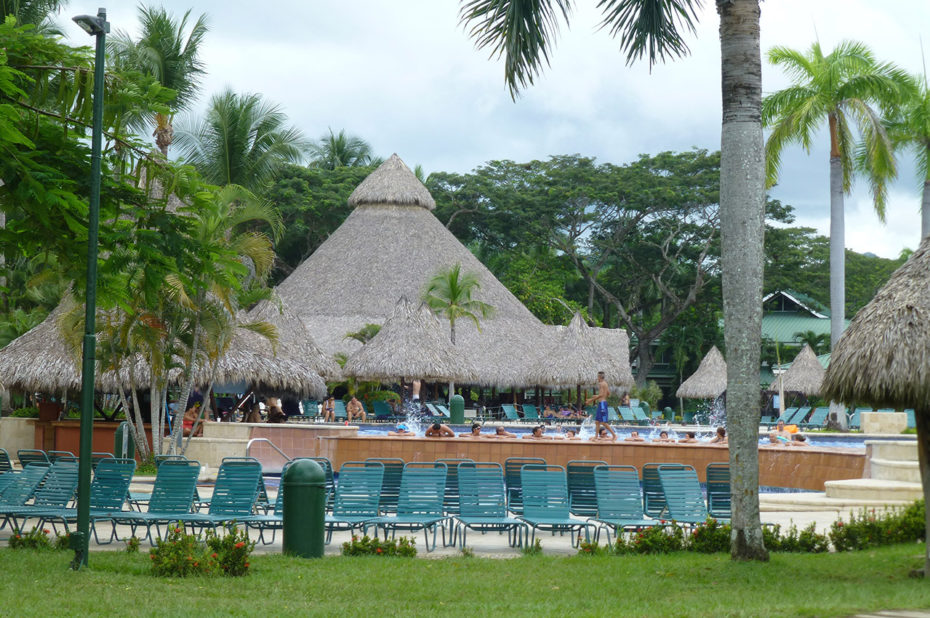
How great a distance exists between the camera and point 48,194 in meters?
10.5

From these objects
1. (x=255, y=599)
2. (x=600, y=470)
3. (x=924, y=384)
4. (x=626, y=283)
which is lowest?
(x=255, y=599)

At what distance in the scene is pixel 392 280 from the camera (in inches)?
1661

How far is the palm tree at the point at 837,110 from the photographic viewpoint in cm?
2745

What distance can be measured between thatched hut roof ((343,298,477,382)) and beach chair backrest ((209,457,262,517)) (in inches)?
783

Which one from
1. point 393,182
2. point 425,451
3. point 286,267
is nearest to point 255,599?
point 425,451

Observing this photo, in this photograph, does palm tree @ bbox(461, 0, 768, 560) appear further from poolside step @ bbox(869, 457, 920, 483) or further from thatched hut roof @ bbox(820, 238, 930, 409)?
poolside step @ bbox(869, 457, 920, 483)

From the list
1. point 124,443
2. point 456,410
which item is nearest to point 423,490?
point 124,443

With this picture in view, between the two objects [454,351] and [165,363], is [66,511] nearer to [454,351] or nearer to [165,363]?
[165,363]

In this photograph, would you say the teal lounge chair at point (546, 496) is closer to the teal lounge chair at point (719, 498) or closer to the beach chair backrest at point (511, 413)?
the teal lounge chair at point (719, 498)

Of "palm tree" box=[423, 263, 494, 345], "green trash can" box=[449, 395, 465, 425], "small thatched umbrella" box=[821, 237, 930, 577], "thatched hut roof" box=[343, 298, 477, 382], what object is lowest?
"green trash can" box=[449, 395, 465, 425]

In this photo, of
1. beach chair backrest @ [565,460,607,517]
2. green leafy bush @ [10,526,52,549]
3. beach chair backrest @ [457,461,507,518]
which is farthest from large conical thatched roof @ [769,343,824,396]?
green leafy bush @ [10,526,52,549]

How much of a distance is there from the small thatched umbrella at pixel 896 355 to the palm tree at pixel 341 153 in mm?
51723

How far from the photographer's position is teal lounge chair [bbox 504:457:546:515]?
13.1 m

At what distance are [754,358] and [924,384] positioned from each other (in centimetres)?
166
